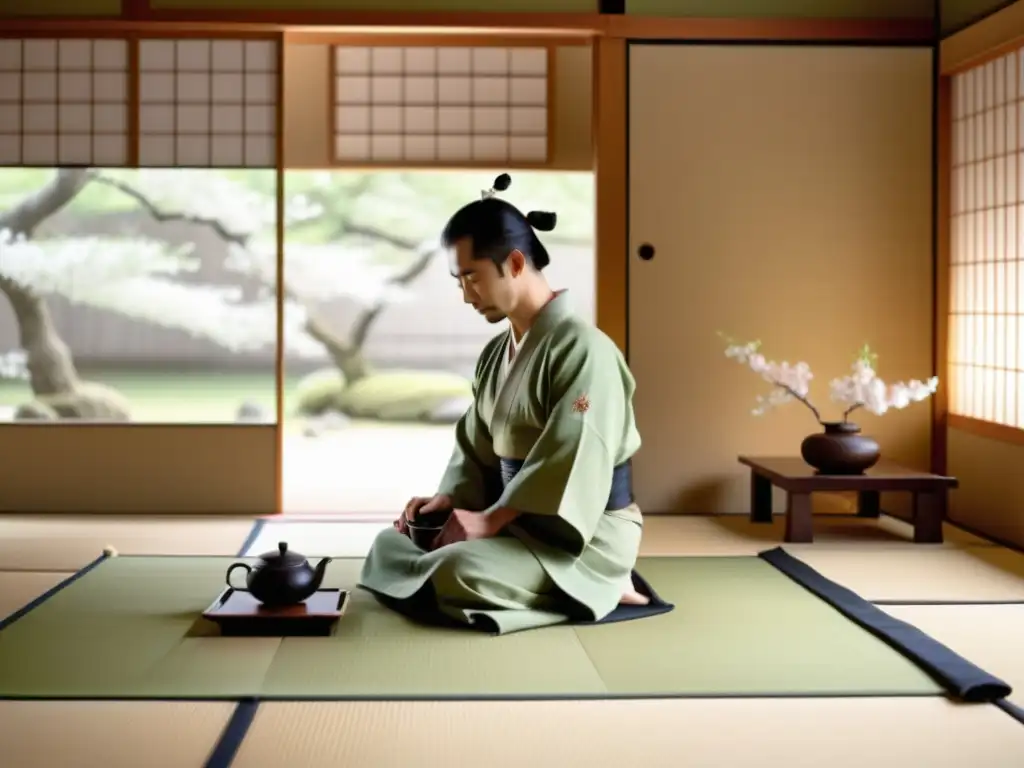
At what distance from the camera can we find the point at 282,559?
349cm

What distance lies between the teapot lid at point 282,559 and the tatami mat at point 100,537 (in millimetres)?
1251

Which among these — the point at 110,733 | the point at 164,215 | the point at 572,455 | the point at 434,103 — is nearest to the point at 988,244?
the point at 572,455

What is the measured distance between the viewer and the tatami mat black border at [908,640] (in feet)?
9.48

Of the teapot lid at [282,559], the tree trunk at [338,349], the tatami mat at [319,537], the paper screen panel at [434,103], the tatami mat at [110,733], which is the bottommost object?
the tatami mat at [110,733]

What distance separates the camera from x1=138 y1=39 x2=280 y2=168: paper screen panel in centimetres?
591

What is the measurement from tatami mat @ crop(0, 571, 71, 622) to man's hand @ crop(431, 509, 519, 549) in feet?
4.25

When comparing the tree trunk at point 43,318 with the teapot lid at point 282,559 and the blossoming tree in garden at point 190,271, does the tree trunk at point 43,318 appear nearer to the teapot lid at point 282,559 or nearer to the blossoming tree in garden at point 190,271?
the blossoming tree in garden at point 190,271

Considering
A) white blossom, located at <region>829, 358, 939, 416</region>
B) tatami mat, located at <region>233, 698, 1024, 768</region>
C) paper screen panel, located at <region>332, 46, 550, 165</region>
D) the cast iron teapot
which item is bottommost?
tatami mat, located at <region>233, 698, 1024, 768</region>

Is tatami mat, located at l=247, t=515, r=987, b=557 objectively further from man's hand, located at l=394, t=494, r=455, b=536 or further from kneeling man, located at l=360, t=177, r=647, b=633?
kneeling man, located at l=360, t=177, r=647, b=633

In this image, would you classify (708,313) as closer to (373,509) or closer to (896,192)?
(896,192)

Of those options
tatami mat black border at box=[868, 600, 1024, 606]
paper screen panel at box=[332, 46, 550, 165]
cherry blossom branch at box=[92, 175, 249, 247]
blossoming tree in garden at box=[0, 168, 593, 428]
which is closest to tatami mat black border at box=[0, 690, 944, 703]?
tatami mat black border at box=[868, 600, 1024, 606]

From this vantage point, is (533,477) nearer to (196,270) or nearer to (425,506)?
(425,506)

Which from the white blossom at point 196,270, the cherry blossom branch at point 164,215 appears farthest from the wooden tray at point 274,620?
the cherry blossom branch at point 164,215

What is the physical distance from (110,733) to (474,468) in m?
1.69
